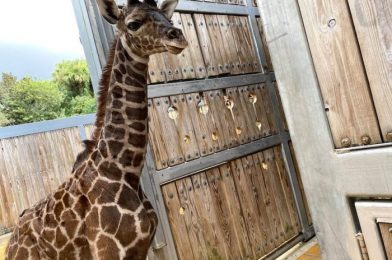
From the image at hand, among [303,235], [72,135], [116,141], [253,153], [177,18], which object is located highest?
[177,18]

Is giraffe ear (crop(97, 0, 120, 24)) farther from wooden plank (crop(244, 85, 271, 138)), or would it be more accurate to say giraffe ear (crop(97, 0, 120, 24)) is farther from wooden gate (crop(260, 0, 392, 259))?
wooden plank (crop(244, 85, 271, 138))

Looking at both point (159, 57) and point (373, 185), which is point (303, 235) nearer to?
point (159, 57)

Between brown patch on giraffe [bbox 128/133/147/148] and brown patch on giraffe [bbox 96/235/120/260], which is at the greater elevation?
brown patch on giraffe [bbox 128/133/147/148]

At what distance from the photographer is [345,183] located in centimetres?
125

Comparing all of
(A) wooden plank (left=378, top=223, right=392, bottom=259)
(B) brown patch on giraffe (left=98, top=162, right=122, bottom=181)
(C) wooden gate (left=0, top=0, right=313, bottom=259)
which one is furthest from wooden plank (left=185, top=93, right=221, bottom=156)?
(A) wooden plank (left=378, top=223, right=392, bottom=259)

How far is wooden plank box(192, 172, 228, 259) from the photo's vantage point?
352 centimetres

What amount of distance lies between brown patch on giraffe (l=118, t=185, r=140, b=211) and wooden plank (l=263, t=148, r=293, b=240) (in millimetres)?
2478

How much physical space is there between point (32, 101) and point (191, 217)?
6.57 m

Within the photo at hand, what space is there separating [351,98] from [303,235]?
3.67 meters

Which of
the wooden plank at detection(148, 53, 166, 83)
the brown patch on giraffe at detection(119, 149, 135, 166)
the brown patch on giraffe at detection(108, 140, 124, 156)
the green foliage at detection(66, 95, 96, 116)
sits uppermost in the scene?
the green foliage at detection(66, 95, 96, 116)

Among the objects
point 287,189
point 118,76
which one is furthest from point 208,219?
point 118,76

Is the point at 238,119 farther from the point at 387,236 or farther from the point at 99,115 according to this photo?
the point at 387,236

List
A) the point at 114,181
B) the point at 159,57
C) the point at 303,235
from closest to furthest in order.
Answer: the point at 114,181, the point at 159,57, the point at 303,235

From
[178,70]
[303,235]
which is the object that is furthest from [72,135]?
[303,235]
